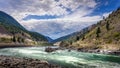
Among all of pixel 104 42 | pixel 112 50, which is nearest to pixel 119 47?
pixel 112 50

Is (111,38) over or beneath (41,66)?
over

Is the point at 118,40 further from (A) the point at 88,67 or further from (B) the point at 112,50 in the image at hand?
(A) the point at 88,67

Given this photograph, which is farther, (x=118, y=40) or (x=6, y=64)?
(x=118, y=40)

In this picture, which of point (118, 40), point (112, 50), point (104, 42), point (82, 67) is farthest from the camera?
point (104, 42)

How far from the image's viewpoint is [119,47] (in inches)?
6122

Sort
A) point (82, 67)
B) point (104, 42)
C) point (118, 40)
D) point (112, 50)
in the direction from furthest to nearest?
point (104, 42) < point (118, 40) < point (112, 50) < point (82, 67)

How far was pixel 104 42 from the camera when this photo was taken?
188375 mm

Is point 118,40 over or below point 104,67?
over

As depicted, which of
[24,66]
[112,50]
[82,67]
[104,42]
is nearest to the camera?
[24,66]

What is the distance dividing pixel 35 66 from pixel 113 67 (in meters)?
29.0

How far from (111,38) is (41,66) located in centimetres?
13180

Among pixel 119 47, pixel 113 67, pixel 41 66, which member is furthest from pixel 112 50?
pixel 41 66

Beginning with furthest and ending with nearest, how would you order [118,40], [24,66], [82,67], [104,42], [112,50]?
[104,42] < [118,40] < [112,50] < [82,67] < [24,66]

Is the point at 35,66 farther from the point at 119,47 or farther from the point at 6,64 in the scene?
the point at 119,47
